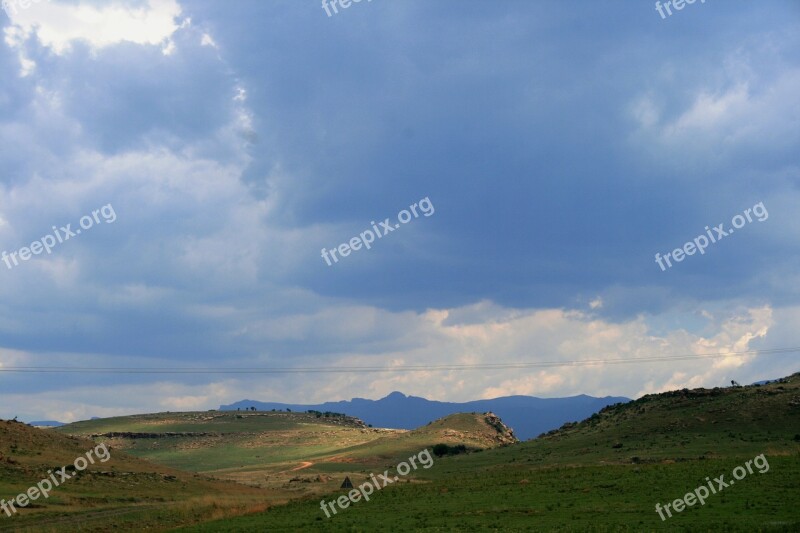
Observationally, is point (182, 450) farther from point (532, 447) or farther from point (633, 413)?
point (633, 413)

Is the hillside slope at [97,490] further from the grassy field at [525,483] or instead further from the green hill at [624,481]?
the green hill at [624,481]

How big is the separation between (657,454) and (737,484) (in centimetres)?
2877

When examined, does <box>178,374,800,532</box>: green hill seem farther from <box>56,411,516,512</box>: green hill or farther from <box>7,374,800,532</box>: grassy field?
<box>56,411,516,512</box>: green hill

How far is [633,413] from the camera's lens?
4461 inches

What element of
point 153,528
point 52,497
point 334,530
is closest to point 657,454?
point 334,530
